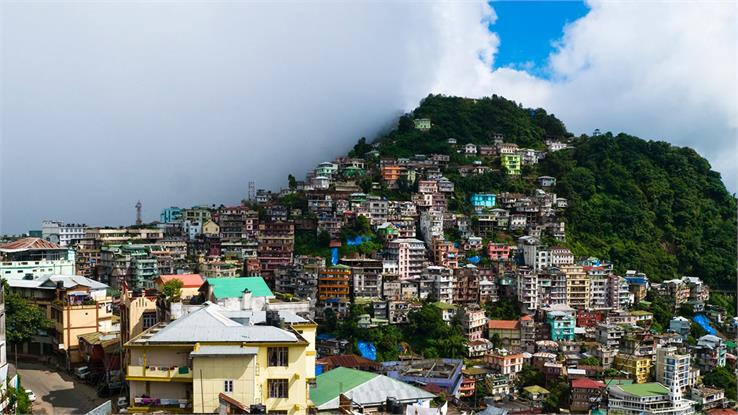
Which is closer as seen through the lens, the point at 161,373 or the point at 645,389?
the point at 161,373

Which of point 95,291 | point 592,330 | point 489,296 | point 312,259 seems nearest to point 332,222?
point 312,259

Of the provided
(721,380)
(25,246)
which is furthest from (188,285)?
(721,380)

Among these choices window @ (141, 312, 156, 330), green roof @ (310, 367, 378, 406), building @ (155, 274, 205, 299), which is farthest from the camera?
building @ (155, 274, 205, 299)

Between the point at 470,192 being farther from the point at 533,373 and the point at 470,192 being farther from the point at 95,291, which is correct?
the point at 95,291

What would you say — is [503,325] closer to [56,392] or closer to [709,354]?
[709,354]

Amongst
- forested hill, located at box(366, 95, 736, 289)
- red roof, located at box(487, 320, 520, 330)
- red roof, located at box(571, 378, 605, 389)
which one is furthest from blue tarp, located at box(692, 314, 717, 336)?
red roof, located at box(571, 378, 605, 389)

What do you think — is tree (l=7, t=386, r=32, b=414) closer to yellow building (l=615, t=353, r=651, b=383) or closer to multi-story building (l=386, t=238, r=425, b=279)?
yellow building (l=615, t=353, r=651, b=383)
